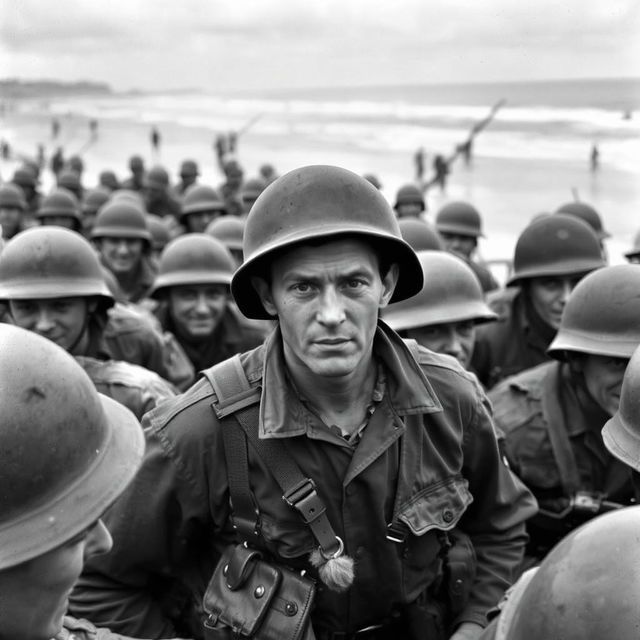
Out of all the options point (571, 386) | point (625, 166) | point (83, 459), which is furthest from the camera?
point (625, 166)

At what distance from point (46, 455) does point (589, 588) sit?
4.30 feet

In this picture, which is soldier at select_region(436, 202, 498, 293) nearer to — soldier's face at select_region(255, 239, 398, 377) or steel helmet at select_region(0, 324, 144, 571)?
soldier's face at select_region(255, 239, 398, 377)

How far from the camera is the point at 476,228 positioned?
387 inches

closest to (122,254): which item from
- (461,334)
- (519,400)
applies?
(461,334)

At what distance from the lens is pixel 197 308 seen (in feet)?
23.4

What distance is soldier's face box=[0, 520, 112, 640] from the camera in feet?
7.04

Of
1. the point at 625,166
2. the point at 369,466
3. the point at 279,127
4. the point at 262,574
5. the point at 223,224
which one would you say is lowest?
the point at 279,127

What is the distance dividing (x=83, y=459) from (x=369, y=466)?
101 cm

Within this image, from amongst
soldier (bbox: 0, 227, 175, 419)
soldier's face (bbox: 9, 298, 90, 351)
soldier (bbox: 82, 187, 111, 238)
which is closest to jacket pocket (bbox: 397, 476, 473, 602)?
soldier (bbox: 0, 227, 175, 419)

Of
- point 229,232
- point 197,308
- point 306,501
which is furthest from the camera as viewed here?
point 229,232

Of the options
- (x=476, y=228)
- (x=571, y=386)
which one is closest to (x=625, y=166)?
(x=476, y=228)

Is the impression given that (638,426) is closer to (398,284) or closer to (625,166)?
(398,284)

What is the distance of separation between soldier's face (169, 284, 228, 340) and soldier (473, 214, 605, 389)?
210 cm

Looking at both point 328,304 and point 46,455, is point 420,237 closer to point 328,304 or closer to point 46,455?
point 328,304
